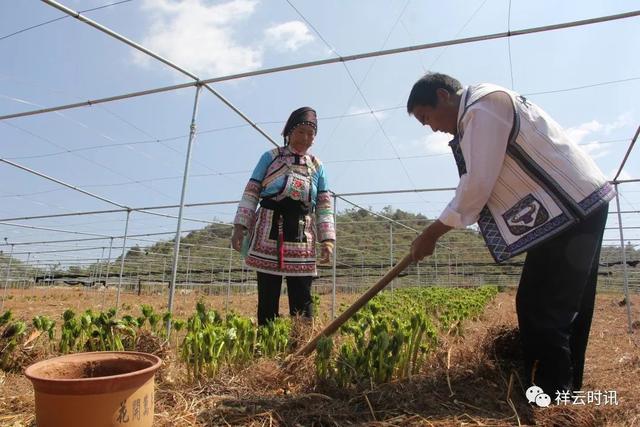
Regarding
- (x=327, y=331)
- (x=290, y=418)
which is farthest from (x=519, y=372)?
(x=290, y=418)

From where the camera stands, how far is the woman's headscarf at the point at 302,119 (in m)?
2.95

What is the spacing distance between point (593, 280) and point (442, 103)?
→ 1.07 metres

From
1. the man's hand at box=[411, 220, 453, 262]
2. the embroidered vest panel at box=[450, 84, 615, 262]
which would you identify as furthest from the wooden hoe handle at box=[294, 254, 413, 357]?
the embroidered vest panel at box=[450, 84, 615, 262]

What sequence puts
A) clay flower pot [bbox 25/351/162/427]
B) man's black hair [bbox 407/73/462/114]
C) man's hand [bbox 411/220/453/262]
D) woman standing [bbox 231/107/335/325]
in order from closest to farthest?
1. clay flower pot [bbox 25/351/162/427]
2. man's hand [bbox 411/220/453/262]
3. man's black hair [bbox 407/73/462/114]
4. woman standing [bbox 231/107/335/325]

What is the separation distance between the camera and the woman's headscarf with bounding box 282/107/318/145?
295 centimetres

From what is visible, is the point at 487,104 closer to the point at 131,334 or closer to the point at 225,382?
the point at 225,382

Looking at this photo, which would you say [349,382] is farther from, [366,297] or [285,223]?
[285,223]

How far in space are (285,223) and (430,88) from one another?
54.6 inches

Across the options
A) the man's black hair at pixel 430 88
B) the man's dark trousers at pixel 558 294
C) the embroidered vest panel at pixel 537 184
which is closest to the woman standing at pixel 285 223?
the man's black hair at pixel 430 88

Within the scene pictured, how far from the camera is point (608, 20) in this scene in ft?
10.9

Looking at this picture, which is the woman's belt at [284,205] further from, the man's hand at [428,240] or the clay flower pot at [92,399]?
the clay flower pot at [92,399]

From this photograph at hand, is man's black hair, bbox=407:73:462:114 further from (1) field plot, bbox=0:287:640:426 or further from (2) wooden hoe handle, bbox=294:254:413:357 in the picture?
(1) field plot, bbox=0:287:640:426

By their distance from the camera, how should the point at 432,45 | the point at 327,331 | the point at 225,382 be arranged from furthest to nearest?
the point at 432,45
the point at 327,331
the point at 225,382

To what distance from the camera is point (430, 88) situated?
2006 millimetres
